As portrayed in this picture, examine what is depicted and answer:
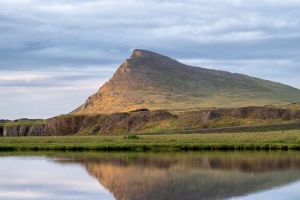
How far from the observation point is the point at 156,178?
930 inches

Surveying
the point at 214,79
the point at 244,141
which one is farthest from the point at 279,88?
the point at 244,141

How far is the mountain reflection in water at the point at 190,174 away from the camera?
766 inches

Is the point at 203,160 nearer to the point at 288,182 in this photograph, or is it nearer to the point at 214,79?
the point at 288,182

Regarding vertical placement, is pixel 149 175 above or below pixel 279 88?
below

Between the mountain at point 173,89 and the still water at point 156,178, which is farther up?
the mountain at point 173,89

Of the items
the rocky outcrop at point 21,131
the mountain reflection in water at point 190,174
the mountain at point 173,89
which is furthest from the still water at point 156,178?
→ the mountain at point 173,89

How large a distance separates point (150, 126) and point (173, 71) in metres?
85.6

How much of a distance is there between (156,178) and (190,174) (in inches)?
77.0

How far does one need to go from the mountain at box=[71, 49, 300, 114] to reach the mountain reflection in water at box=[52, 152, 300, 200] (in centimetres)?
10439

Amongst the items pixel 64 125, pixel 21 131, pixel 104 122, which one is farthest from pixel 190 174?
pixel 64 125

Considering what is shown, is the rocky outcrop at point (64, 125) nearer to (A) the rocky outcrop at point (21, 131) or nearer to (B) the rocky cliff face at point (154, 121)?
(B) the rocky cliff face at point (154, 121)

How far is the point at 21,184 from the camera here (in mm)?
22828

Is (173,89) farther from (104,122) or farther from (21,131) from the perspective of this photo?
(21,131)

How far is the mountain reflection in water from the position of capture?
19459 mm
